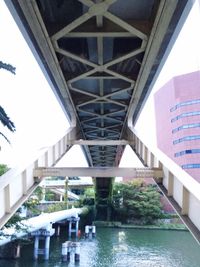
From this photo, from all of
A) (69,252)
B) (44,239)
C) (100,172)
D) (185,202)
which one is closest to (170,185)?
(185,202)

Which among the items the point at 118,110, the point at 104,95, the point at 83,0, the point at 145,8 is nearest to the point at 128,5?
the point at 145,8

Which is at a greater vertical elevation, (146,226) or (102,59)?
(102,59)

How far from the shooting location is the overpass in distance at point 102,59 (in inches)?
281

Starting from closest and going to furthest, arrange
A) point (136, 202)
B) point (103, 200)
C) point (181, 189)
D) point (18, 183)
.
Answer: point (181, 189), point (18, 183), point (103, 200), point (136, 202)

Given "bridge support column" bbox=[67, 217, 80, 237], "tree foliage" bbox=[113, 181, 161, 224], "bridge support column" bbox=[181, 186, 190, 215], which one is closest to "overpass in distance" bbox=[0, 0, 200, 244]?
"bridge support column" bbox=[181, 186, 190, 215]

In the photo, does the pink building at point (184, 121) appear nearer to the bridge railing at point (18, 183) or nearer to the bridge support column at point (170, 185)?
the bridge railing at point (18, 183)

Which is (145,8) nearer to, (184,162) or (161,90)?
(184,162)

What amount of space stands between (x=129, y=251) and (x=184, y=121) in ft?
112

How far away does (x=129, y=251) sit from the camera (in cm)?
3059

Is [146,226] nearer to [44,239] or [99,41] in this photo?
[44,239]

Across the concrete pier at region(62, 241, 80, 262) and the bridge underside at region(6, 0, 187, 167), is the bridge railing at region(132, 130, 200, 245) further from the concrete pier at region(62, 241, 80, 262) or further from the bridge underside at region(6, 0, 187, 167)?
the concrete pier at region(62, 241, 80, 262)

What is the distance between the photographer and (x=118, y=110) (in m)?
15.8

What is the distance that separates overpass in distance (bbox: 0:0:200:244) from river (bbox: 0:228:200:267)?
13938 millimetres

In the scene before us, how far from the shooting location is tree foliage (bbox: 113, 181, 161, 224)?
49.7 metres
